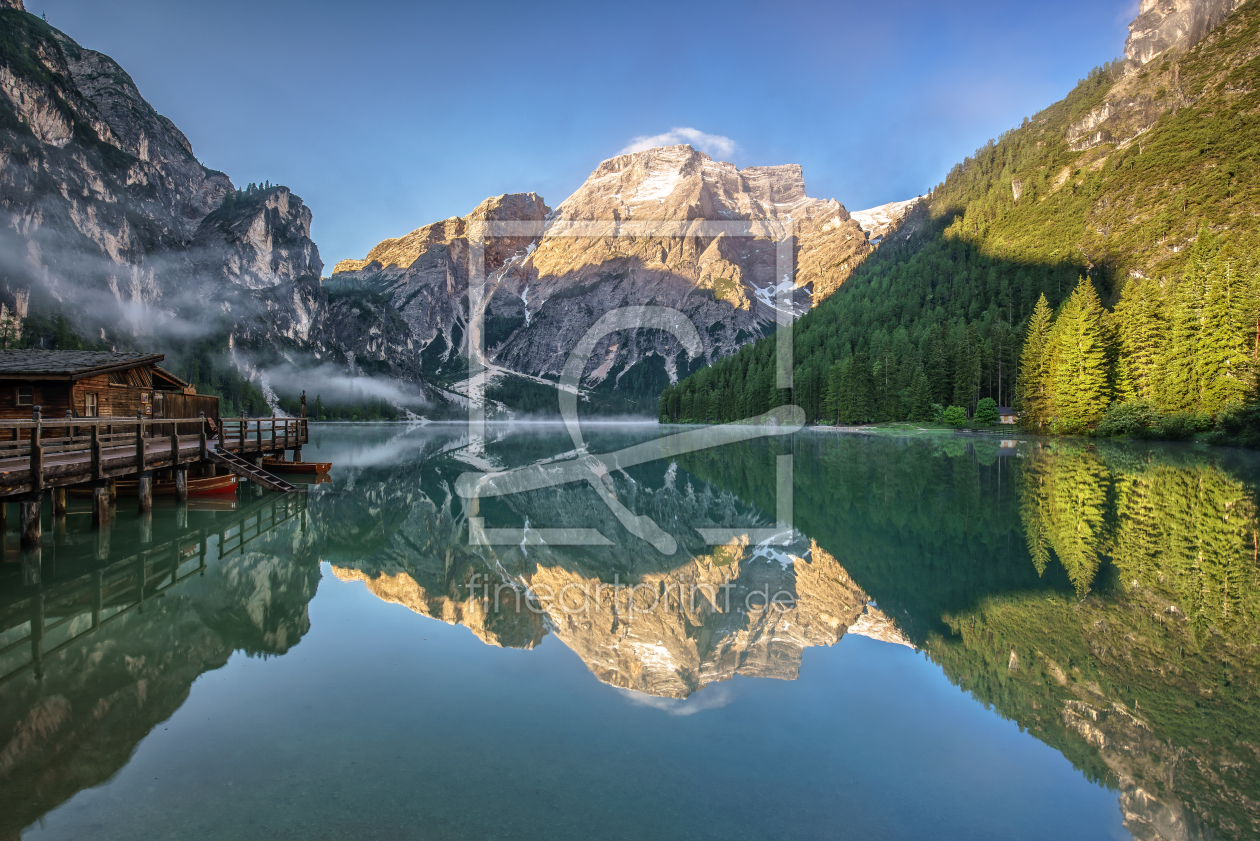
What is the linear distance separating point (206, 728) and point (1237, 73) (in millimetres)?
169420

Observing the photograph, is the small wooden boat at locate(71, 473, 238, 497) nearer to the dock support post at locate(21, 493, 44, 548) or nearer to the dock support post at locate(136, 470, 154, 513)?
the dock support post at locate(136, 470, 154, 513)

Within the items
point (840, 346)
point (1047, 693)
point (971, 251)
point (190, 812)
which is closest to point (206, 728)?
point (190, 812)

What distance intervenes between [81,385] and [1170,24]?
703 feet

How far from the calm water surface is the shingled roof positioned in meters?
8.54

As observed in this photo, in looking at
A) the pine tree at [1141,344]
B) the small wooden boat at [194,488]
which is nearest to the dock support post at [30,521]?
the small wooden boat at [194,488]

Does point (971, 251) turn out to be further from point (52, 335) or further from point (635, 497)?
point (52, 335)

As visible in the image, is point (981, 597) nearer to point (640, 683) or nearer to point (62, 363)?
point (640, 683)

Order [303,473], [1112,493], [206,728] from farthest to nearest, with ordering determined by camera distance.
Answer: [303,473] < [1112,493] < [206,728]

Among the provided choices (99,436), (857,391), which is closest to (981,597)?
(99,436)

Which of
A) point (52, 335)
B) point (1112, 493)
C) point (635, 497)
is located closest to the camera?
point (1112, 493)

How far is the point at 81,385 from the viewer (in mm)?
24719

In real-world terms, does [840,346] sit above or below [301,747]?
above

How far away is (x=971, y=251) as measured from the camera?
5369 inches

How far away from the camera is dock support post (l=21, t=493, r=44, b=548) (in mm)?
14415
